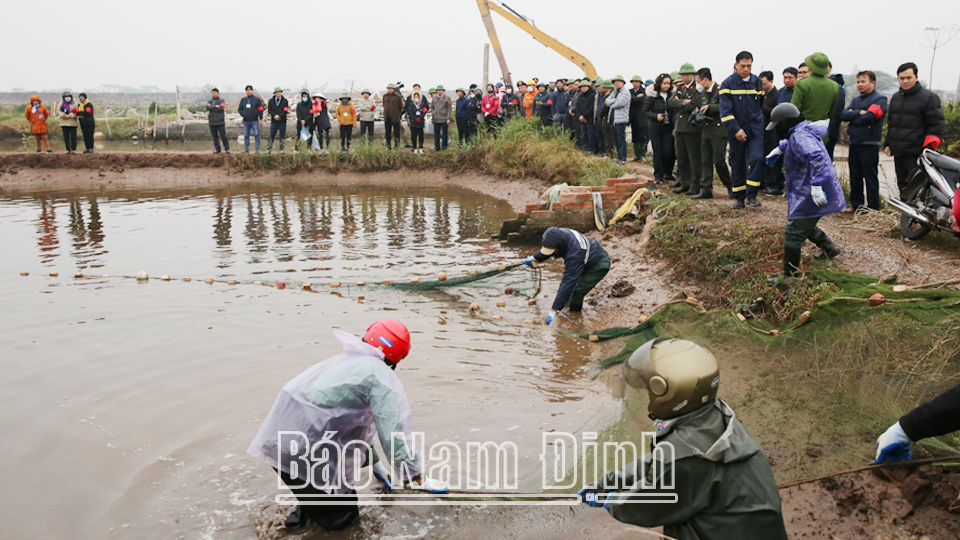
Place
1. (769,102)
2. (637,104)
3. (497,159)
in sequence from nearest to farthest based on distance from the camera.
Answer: (769,102) < (637,104) < (497,159)

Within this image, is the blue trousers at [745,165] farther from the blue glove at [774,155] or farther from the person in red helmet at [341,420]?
the person in red helmet at [341,420]

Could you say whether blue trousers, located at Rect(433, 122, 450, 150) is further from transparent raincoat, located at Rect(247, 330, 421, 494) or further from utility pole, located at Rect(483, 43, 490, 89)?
transparent raincoat, located at Rect(247, 330, 421, 494)

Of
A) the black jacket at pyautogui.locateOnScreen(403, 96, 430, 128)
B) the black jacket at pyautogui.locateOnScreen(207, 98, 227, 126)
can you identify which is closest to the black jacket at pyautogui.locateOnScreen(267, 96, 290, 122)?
the black jacket at pyautogui.locateOnScreen(207, 98, 227, 126)

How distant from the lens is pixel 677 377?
2404 millimetres

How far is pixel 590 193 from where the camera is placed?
10.5 m

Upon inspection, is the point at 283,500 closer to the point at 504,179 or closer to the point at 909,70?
the point at 909,70

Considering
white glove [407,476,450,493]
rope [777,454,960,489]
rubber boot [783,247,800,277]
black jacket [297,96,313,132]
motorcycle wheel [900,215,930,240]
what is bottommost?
white glove [407,476,450,493]

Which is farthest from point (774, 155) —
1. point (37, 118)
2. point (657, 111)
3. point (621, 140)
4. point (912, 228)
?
point (37, 118)

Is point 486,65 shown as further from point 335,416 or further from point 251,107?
point 335,416

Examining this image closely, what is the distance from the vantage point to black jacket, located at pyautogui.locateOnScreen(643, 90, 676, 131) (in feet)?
37.5

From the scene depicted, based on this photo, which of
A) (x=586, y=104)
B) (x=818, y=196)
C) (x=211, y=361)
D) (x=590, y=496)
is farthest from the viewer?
(x=586, y=104)

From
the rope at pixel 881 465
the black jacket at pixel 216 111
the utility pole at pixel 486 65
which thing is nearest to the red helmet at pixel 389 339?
the rope at pixel 881 465

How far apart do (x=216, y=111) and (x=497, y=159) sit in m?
8.12

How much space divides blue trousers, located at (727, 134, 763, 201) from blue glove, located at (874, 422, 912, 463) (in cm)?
601
